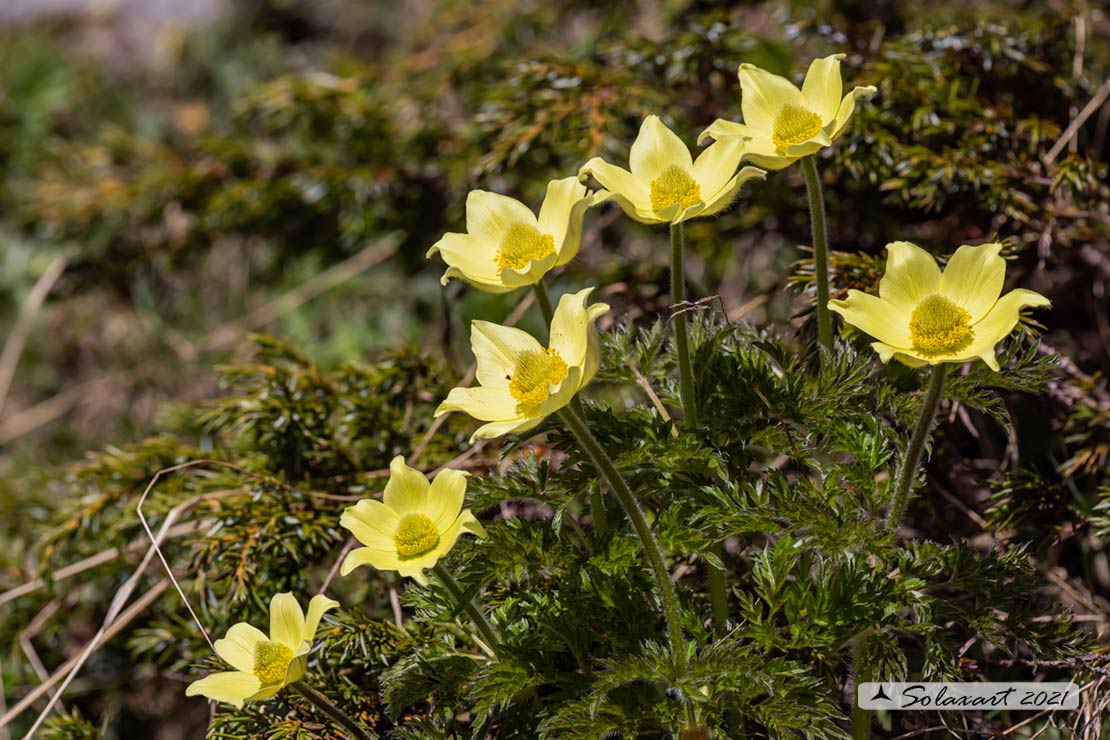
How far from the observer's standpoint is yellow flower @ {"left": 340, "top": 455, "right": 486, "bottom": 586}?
4.60ft

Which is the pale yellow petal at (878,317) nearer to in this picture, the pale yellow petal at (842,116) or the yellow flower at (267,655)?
the pale yellow petal at (842,116)

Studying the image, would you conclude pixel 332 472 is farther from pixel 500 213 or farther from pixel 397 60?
pixel 397 60

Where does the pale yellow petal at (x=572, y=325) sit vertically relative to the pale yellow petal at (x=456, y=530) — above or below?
above

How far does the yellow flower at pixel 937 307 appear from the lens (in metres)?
1.33

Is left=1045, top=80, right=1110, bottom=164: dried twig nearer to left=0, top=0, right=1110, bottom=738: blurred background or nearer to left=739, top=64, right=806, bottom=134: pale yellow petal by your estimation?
left=0, top=0, right=1110, bottom=738: blurred background

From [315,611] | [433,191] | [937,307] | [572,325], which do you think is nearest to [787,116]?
[937,307]

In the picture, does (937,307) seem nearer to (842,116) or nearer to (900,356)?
(900,356)

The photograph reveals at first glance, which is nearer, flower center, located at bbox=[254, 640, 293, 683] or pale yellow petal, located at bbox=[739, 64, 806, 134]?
flower center, located at bbox=[254, 640, 293, 683]

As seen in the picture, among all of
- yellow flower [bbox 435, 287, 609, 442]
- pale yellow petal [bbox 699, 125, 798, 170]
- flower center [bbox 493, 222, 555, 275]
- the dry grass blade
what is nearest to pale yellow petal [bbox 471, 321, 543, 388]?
yellow flower [bbox 435, 287, 609, 442]

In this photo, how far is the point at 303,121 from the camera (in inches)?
136

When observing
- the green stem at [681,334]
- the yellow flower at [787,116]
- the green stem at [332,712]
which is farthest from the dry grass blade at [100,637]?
the yellow flower at [787,116]

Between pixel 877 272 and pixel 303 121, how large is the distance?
223cm

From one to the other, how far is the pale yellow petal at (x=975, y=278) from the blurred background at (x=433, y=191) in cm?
40

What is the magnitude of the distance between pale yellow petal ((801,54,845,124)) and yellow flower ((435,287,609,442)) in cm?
60
